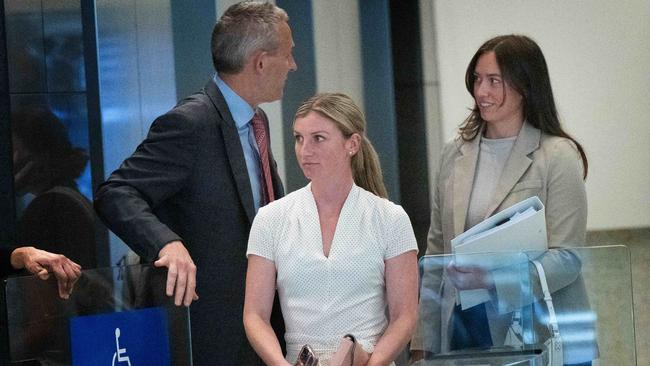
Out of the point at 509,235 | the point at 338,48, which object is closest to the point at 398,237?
the point at 509,235

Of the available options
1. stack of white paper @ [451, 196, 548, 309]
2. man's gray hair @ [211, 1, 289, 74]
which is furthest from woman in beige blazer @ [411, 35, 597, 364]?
man's gray hair @ [211, 1, 289, 74]

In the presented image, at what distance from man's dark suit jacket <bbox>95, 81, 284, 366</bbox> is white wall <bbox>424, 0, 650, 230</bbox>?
2.11 m

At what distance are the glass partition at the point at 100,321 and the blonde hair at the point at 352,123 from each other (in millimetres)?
629

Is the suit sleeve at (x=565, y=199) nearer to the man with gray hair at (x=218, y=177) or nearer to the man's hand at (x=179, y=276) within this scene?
the man with gray hair at (x=218, y=177)

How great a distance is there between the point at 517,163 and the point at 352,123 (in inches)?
24.4

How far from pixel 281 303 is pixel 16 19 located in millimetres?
1813

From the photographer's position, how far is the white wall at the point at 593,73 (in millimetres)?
5262

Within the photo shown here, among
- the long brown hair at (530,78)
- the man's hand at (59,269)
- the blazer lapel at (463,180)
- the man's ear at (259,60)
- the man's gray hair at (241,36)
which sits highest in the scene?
the man's gray hair at (241,36)

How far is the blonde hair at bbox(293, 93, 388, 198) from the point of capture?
3127 millimetres

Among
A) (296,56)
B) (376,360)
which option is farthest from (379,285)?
(296,56)

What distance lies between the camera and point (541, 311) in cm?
275

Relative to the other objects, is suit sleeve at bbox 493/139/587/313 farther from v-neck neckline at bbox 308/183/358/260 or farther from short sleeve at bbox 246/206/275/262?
short sleeve at bbox 246/206/275/262

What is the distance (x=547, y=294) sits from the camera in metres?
2.77

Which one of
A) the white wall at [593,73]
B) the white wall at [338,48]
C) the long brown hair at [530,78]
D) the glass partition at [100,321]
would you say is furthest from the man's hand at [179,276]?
the white wall at [593,73]
